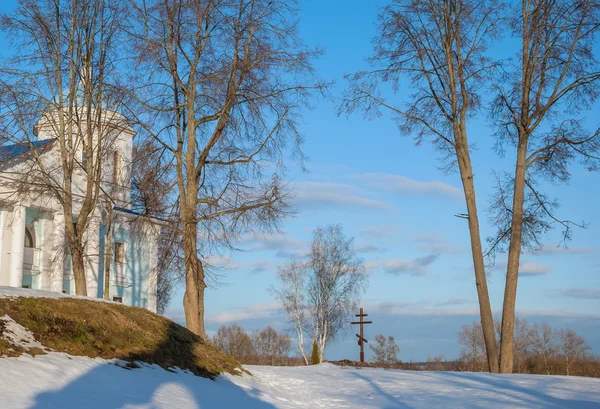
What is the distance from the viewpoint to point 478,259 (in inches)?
682

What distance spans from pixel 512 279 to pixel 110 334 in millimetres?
9761

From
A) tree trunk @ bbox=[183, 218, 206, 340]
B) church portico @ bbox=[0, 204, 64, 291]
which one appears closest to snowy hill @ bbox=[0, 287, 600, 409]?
tree trunk @ bbox=[183, 218, 206, 340]

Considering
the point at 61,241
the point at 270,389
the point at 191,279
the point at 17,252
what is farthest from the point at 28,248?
the point at 270,389

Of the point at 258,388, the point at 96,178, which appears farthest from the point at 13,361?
the point at 96,178

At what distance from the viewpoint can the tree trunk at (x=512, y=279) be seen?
1667cm

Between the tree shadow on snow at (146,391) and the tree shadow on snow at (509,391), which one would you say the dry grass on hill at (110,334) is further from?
the tree shadow on snow at (509,391)

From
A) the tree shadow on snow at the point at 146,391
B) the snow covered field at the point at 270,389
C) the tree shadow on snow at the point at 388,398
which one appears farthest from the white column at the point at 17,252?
the tree shadow on snow at the point at 388,398

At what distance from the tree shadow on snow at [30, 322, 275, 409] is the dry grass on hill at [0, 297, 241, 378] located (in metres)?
0.21

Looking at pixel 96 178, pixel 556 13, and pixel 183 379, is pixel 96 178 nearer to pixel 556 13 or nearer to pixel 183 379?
pixel 183 379

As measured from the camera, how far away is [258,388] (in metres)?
13.6

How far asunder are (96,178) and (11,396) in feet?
47.7

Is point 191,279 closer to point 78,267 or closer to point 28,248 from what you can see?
point 78,267

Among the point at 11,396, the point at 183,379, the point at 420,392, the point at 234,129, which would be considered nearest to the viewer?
the point at 11,396

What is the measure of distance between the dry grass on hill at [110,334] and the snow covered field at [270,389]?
42 cm
